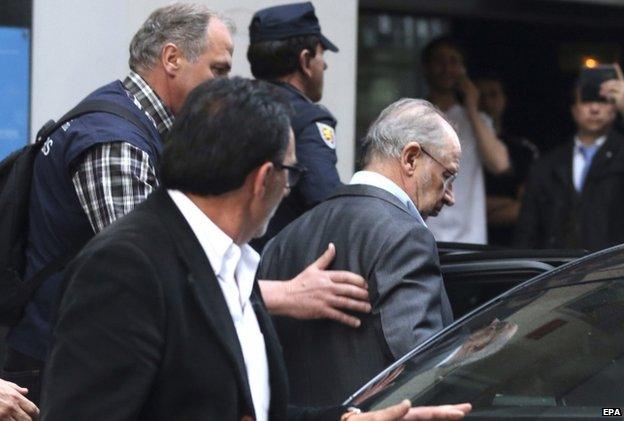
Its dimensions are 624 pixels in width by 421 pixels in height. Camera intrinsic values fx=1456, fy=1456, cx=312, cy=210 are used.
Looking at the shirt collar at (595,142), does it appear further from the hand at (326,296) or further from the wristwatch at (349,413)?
the wristwatch at (349,413)

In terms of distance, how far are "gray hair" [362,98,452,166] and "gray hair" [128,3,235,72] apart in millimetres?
609

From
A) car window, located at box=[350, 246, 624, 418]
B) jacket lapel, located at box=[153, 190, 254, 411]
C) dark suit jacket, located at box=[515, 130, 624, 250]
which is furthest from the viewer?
dark suit jacket, located at box=[515, 130, 624, 250]

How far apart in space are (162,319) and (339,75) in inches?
198

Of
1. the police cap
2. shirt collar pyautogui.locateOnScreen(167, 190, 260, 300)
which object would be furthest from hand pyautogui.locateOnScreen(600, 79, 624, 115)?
shirt collar pyautogui.locateOnScreen(167, 190, 260, 300)

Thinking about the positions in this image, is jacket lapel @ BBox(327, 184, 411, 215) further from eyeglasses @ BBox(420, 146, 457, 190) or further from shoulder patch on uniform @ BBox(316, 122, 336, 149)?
shoulder patch on uniform @ BBox(316, 122, 336, 149)

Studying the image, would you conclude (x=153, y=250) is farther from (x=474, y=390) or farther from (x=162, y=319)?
(x=474, y=390)

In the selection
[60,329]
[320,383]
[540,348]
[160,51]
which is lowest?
[320,383]

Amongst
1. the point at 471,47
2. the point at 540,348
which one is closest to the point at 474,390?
the point at 540,348

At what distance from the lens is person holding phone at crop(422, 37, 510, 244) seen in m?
8.25

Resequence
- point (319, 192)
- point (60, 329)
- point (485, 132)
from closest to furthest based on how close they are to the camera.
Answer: point (60, 329)
point (319, 192)
point (485, 132)

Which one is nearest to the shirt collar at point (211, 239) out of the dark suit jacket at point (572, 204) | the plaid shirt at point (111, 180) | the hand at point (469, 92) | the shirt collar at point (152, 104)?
the plaid shirt at point (111, 180)

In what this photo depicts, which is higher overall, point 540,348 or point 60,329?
point 60,329

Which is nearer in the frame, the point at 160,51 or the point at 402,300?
the point at 402,300

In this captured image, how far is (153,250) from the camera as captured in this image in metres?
2.66
